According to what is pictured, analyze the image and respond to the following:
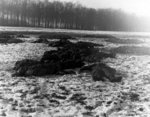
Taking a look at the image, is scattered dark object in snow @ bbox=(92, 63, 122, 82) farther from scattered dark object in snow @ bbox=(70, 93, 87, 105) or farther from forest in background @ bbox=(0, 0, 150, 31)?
forest in background @ bbox=(0, 0, 150, 31)

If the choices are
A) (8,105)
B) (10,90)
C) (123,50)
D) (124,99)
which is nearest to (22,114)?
(8,105)

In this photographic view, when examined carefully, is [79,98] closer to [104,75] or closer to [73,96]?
[73,96]

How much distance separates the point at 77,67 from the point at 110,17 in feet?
337

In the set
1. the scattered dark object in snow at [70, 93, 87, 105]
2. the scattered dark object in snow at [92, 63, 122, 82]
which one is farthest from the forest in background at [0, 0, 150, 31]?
the scattered dark object in snow at [70, 93, 87, 105]

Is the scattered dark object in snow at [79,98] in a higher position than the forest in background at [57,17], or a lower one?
lower

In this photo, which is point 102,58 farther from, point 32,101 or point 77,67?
point 32,101

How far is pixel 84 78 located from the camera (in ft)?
37.1

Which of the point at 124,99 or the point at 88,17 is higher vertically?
the point at 88,17

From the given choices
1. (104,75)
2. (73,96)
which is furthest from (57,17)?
(73,96)

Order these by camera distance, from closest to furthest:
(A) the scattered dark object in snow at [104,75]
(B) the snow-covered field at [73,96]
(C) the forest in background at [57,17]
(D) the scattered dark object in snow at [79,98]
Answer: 1. (B) the snow-covered field at [73,96]
2. (D) the scattered dark object in snow at [79,98]
3. (A) the scattered dark object in snow at [104,75]
4. (C) the forest in background at [57,17]

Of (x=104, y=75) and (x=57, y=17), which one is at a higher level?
(x=57, y=17)

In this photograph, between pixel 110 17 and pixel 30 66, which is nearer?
pixel 30 66

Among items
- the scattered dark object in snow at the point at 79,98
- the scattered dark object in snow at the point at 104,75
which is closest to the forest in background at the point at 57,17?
the scattered dark object in snow at the point at 104,75

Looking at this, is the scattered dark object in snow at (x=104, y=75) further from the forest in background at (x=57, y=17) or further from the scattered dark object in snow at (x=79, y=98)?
the forest in background at (x=57, y=17)
